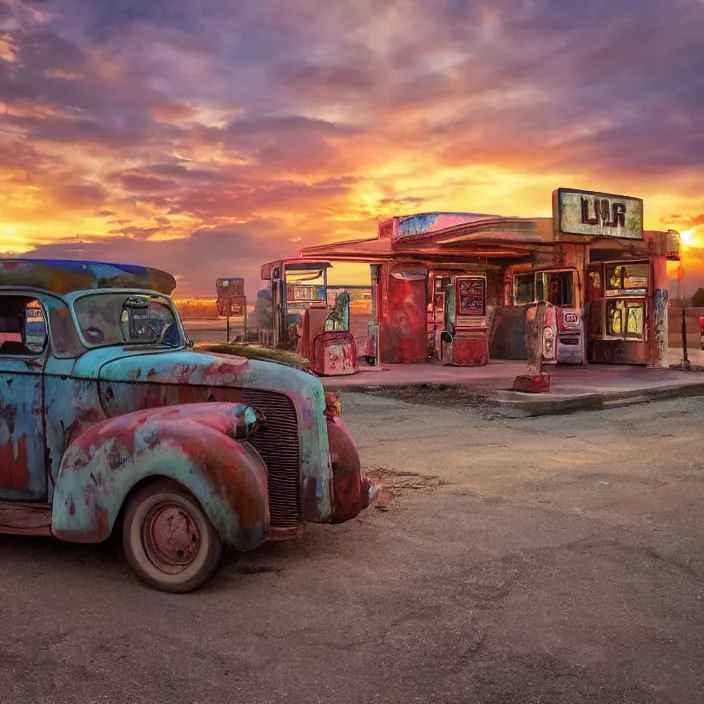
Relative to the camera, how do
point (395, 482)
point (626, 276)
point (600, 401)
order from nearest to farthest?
point (395, 482), point (600, 401), point (626, 276)

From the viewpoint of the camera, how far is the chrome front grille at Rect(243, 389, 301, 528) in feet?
13.8

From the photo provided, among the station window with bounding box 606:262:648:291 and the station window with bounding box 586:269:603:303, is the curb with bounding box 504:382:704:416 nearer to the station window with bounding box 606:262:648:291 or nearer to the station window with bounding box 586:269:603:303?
the station window with bounding box 606:262:648:291

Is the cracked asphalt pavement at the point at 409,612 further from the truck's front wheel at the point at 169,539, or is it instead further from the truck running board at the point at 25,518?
the truck running board at the point at 25,518

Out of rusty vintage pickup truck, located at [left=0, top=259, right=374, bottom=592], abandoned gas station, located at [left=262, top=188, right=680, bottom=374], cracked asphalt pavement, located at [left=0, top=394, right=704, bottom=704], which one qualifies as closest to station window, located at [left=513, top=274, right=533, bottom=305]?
abandoned gas station, located at [left=262, top=188, right=680, bottom=374]

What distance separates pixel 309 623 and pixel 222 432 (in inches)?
41.7

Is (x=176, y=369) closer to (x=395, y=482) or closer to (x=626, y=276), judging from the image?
(x=395, y=482)

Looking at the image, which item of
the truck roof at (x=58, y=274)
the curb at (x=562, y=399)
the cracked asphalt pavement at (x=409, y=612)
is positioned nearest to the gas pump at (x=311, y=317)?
the curb at (x=562, y=399)

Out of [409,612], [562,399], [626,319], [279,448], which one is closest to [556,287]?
[626,319]

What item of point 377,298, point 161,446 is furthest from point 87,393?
point 377,298

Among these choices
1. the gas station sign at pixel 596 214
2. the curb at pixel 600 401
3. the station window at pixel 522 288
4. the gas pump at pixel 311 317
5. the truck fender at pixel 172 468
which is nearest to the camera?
the truck fender at pixel 172 468

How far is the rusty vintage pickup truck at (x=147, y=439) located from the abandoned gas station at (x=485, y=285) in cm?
1126

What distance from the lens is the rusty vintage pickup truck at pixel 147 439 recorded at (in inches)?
154

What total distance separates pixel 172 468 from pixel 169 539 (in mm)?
449

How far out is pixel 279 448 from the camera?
13.8ft
